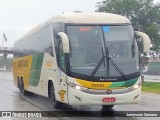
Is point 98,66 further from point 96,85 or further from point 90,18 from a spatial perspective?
point 90,18

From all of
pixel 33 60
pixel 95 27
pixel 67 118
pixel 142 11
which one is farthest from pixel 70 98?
pixel 142 11

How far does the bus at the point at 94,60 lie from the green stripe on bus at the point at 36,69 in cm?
253

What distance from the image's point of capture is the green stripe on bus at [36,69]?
54.7ft

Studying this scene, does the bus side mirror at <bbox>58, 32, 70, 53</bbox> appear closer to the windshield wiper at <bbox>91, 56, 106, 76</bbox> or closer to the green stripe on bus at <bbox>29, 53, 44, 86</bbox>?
the windshield wiper at <bbox>91, 56, 106, 76</bbox>

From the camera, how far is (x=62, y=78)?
12859 millimetres

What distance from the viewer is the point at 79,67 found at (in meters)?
12.4

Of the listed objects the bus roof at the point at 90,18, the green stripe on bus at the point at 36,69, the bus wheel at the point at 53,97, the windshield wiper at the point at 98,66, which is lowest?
the bus wheel at the point at 53,97

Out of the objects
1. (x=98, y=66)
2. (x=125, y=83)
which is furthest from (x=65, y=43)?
(x=125, y=83)

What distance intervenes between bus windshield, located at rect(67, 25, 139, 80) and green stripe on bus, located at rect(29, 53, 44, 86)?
3.67 meters

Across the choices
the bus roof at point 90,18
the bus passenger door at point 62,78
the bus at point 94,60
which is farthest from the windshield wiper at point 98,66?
the bus roof at point 90,18

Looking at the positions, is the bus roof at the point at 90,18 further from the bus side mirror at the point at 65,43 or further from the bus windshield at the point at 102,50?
the bus side mirror at the point at 65,43

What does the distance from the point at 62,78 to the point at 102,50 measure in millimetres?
1578

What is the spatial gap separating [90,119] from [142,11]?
28230mm

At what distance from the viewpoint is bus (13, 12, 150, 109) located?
1212 cm
